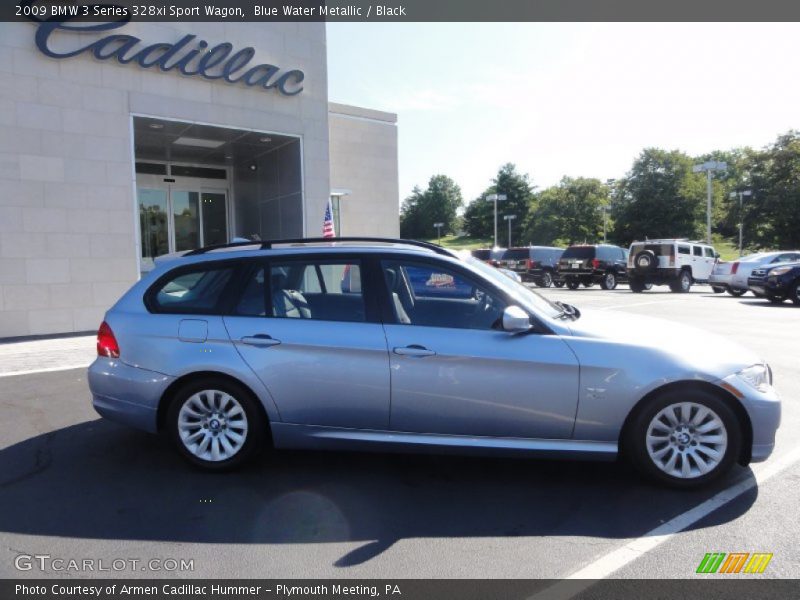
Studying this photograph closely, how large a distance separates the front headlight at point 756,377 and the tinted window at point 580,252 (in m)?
22.7

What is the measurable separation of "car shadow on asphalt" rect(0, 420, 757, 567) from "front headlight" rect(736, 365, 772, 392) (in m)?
0.68

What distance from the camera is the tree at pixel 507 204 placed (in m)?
80.8

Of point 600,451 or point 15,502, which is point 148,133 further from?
point 600,451

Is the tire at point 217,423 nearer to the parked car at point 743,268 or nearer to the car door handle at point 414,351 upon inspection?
the car door handle at point 414,351

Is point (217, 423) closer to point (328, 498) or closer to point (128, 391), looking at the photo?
point (128, 391)

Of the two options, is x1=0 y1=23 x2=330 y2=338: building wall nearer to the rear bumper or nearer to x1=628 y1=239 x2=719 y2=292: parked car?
the rear bumper

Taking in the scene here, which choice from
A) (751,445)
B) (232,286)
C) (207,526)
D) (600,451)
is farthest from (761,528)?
(232,286)

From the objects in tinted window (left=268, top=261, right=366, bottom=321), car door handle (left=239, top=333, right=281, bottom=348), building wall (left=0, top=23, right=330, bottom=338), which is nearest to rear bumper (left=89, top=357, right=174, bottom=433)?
car door handle (left=239, top=333, right=281, bottom=348)

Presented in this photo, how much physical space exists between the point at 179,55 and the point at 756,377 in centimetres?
1191

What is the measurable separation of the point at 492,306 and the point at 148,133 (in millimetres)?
11777

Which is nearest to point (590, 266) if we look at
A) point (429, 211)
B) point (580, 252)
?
point (580, 252)

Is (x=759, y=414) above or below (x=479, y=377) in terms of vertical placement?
below
